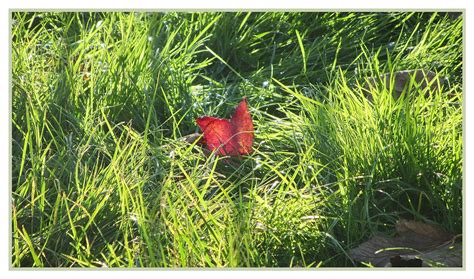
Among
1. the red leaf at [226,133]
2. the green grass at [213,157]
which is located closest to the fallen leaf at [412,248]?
the green grass at [213,157]

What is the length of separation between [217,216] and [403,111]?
625 millimetres

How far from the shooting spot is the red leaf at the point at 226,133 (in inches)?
96.0

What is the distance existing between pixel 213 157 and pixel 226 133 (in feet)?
0.36

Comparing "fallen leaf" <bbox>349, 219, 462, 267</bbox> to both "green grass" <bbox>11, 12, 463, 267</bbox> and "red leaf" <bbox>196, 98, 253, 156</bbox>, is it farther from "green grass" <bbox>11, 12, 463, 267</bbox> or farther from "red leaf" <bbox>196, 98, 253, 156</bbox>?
"red leaf" <bbox>196, 98, 253, 156</bbox>

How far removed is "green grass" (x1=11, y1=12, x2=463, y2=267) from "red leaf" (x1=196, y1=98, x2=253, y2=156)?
1.5 inches

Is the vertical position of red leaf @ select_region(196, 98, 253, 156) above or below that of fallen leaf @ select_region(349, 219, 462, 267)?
above

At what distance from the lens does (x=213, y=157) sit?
237 centimetres

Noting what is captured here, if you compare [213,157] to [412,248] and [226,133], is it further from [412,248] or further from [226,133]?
[412,248]

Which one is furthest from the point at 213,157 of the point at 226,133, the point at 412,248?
the point at 412,248

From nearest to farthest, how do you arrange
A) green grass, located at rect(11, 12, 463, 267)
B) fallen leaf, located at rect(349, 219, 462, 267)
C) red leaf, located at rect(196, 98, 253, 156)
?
1. fallen leaf, located at rect(349, 219, 462, 267)
2. green grass, located at rect(11, 12, 463, 267)
3. red leaf, located at rect(196, 98, 253, 156)

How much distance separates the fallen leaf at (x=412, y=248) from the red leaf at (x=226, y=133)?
1.88 feet

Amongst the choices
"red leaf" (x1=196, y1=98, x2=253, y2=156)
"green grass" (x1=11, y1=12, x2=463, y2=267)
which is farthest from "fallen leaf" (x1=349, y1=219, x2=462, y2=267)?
"red leaf" (x1=196, y1=98, x2=253, y2=156)

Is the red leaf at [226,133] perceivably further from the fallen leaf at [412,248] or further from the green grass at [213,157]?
the fallen leaf at [412,248]

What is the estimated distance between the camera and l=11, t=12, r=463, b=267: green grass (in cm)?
204
